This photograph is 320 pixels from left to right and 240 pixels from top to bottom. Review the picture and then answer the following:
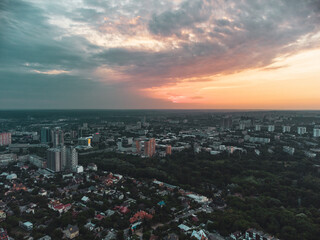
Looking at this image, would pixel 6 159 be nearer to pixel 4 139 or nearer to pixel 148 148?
pixel 4 139

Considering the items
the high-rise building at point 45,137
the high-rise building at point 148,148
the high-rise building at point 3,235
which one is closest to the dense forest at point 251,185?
the high-rise building at point 148,148

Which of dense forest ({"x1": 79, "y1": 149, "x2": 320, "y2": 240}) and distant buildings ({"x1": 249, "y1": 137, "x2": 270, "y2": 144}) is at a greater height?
distant buildings ({"x1": 249, "y1": 137, "x2": 270, "y2": 144})

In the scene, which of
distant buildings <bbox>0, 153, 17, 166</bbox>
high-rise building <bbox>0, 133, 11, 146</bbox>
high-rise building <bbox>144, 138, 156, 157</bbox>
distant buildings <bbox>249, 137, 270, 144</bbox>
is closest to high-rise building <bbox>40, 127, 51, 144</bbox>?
high-rise building <bbox>0, 133, 11, 146</bbox>

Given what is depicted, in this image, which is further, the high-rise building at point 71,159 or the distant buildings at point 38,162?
the distant buildings at point 38,162

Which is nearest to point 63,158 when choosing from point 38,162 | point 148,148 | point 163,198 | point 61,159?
point 61,159

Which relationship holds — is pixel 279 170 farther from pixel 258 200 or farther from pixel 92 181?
pixel 92 181

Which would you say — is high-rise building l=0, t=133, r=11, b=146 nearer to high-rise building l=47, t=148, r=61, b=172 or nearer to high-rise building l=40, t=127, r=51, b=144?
high-rise building l=40, t=127, r=51, b=144

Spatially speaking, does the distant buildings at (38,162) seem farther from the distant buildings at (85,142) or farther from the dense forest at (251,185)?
the distant buildings at (85,142)

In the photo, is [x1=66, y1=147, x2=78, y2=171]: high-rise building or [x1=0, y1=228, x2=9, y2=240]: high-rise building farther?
[x1=66, y1=147, x2=78, y2=171]: high-rise building

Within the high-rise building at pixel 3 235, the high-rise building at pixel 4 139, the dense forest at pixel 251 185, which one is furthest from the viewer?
the high-rise building at pixel 4 139
